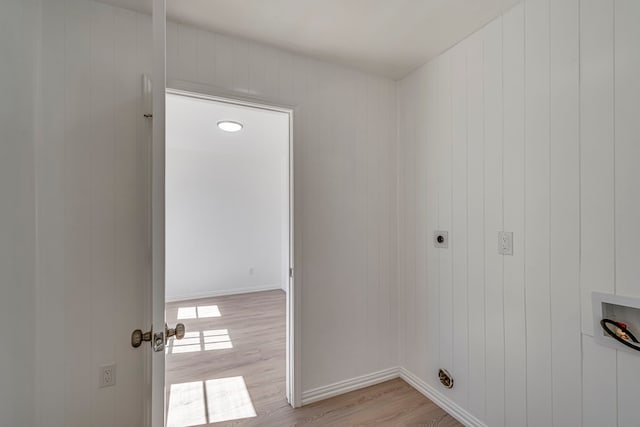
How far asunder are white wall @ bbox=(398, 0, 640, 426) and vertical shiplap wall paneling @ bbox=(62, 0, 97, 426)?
2.20m

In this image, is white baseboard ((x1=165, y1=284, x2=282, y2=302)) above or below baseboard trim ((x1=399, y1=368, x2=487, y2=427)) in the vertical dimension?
below

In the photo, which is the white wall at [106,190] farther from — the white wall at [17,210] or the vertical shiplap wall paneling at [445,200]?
the vertical shiplap wall paneling at [445,200]

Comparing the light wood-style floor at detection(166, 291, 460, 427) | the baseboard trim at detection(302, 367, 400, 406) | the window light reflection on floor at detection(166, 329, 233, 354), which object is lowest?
the window light reflection on floor at detection(166, 329, 233, 354)

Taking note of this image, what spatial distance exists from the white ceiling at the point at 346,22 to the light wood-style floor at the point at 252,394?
101 inches

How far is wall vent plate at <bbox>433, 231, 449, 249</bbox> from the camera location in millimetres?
2031

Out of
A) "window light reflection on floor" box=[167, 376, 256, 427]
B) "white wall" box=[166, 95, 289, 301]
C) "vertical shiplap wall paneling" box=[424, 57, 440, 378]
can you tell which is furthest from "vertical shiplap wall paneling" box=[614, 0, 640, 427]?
"white wall" box=[166, 95, 289, 301]

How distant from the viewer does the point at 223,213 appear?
17.2ft

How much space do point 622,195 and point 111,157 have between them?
252 cm

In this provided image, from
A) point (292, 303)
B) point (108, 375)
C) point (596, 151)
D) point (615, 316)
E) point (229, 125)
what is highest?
point (229, 125)

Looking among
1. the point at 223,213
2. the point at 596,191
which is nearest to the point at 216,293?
the point at 223,213

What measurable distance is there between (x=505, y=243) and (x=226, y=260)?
15.2 ft

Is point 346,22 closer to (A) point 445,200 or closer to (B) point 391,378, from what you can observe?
(A) point 445,200

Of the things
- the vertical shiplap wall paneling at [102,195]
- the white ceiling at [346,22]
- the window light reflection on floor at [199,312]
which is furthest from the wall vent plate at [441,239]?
the window light reflection on floor at [199,312]

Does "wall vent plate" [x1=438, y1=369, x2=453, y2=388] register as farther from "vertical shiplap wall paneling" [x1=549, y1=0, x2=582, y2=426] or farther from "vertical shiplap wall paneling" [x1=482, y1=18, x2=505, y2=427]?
"vertical shiplap wall paneling" [x1=549, y1=0, x2=582, y2=426]
